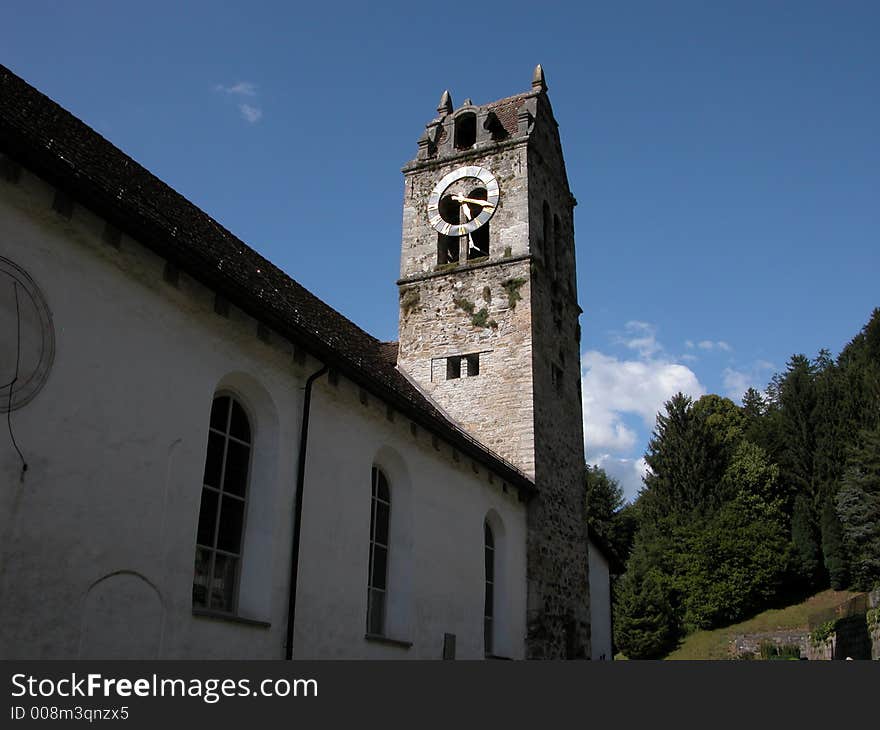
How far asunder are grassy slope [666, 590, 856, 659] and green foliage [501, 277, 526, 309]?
23.3 meters

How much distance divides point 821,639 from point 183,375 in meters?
28.9

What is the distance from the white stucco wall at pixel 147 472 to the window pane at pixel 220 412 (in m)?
0.25

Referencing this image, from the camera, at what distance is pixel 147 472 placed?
9.17 meters

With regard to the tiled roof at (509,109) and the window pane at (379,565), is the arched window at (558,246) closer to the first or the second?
the tiled roof at (509,109)

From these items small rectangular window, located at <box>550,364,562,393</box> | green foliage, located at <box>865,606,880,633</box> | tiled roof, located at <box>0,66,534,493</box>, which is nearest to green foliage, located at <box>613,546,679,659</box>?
green foliage, located at <box>865,606,880,633</box>

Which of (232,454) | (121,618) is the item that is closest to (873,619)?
(232,454)

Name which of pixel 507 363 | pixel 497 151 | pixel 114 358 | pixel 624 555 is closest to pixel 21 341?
pixel 114 358

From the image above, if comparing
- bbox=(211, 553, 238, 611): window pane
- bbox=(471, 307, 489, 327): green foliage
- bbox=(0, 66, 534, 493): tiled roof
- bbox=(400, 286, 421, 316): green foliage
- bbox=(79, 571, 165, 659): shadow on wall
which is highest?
bbox=(400, 286, 421, 316): green foliage

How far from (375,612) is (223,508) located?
4.02 metres

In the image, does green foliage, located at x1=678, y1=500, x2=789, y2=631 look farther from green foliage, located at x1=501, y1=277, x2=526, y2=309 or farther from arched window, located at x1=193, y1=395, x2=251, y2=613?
arched window, located at x1=193, y1=395, x2=251, y2=613

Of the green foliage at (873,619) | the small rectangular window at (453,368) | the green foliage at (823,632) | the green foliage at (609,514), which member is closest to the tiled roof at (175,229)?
the small rectangular window at (453,368)

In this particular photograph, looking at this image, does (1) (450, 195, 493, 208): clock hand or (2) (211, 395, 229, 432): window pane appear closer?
(2) (211, 395, 229, 432): window pane

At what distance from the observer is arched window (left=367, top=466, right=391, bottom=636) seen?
542 inches

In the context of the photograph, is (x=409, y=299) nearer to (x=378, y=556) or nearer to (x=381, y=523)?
(x=381, y=523)
